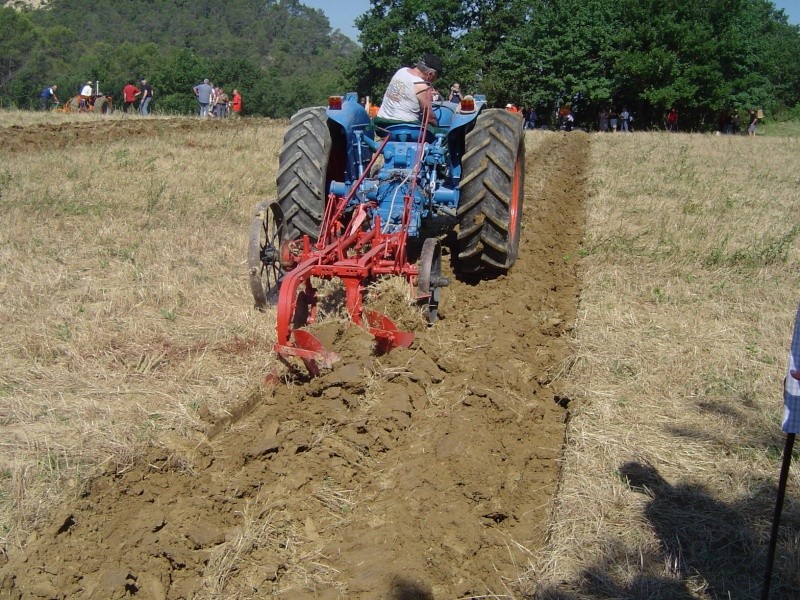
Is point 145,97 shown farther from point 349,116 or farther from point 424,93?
point 424,93

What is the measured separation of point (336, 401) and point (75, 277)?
347 cm

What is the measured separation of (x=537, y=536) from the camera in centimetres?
353

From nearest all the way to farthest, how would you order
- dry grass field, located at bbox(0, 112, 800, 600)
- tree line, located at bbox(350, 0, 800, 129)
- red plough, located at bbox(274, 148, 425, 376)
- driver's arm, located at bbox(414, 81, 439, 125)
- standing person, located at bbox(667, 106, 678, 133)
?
1. dry grass field, located at bbox(0, 112, 800, 600)
2. red plough, located at bbox(274, 148, 425, 376)
3. driver's arm, located at bbox(414, 81, 439, 125)
4. standing person, located at bbox(667, 106, 678, 133)
5. tree line, located at bbox(350, 0, 800, 129)

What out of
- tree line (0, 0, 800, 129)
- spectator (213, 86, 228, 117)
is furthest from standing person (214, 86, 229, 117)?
tree line (0, 0, 800, 129)

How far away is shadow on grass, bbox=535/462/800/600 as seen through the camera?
313 cm

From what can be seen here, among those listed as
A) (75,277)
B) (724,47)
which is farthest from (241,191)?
(724,47)

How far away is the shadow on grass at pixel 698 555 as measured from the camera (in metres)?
3.13

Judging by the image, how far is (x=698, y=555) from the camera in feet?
10.9

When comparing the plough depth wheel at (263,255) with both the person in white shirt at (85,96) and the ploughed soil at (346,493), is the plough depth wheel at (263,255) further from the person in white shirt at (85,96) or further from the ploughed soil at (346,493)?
the person in white shirt at (85,96)

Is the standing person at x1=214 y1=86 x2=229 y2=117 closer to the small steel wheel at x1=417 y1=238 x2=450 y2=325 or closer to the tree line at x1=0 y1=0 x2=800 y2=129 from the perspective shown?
the tree line at x1=0 y1=0 x2=800 y2=129

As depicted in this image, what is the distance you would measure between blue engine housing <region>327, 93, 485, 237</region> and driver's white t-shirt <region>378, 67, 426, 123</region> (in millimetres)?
81

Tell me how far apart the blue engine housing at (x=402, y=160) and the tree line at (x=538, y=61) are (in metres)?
20.1

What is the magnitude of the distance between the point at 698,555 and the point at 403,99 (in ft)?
14.0

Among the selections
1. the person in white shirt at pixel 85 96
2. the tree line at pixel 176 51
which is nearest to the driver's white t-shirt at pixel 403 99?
the tree line at pixel 176 51
